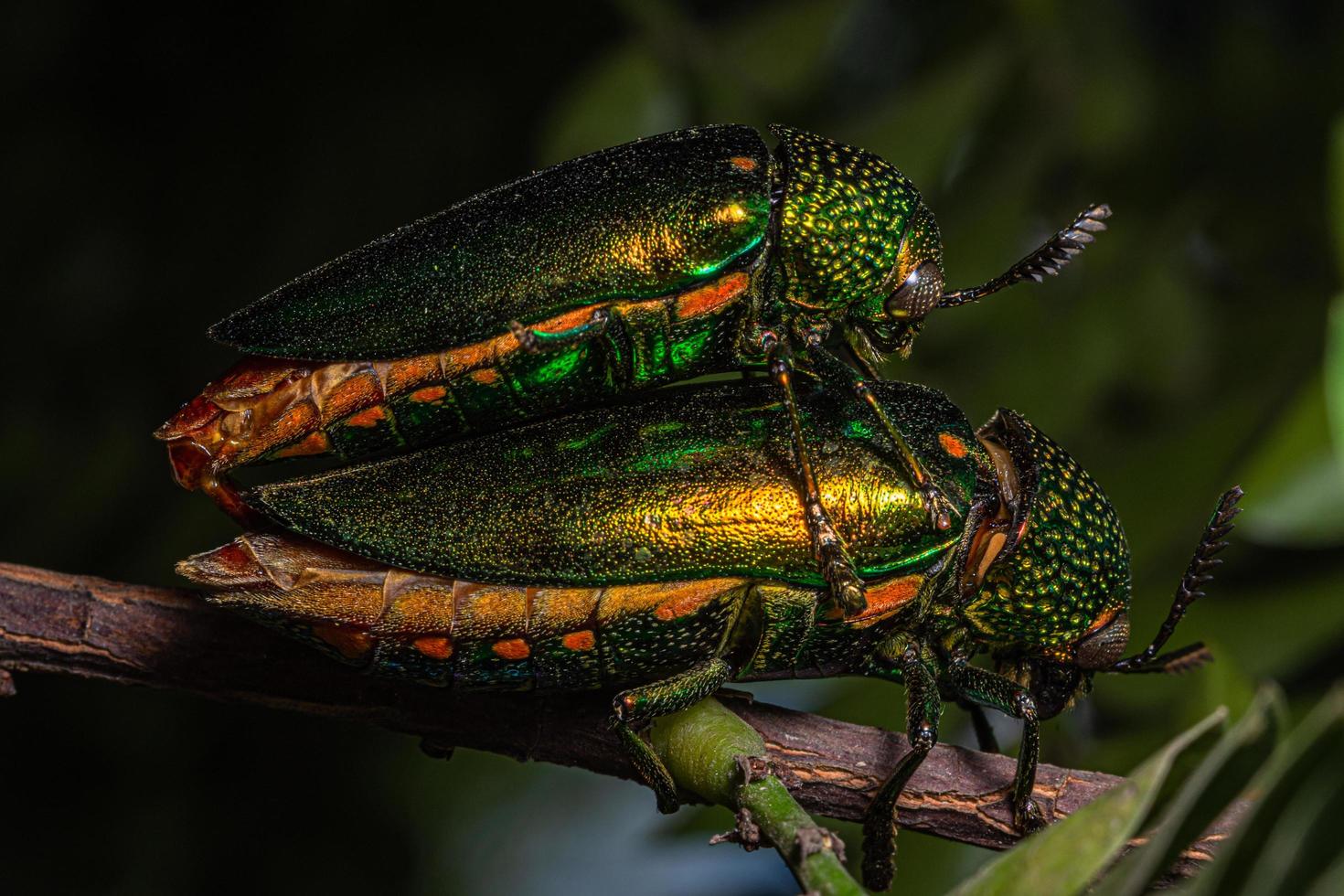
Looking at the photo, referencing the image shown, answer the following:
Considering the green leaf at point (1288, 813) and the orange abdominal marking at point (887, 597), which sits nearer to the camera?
the green leaf at point (1288, 813)

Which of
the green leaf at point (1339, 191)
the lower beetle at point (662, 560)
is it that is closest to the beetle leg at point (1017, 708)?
the lower beetle at point (662, 560)

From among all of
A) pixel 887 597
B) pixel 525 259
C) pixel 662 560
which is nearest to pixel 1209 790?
pixel 887 597

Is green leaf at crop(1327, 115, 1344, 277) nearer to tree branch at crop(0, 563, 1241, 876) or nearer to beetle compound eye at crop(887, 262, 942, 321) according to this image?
beetle compound eye at crop(887, 262, 942, 321)

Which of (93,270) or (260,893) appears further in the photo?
(93,270)

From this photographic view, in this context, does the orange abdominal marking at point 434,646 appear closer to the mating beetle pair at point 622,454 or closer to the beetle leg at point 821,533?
the mating beetle pair at point 622,454

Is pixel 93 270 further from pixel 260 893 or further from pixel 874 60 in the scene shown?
pixel 874 60

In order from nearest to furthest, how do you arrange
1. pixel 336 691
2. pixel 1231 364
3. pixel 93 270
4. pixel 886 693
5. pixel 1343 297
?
pixel 1343 297 → pixel 336 691 → pixel 886 693 → pixel 1231 364 → pixel 93 270

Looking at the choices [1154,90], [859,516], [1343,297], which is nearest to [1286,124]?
[1154,90]
